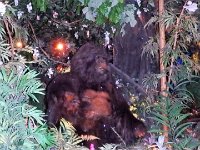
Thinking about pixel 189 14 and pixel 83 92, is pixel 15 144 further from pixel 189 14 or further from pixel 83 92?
pixel 189 14

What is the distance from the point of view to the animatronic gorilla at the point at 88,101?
171 cm

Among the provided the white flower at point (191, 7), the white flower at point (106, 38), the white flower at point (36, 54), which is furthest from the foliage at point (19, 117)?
the white flower at point (106, 38)

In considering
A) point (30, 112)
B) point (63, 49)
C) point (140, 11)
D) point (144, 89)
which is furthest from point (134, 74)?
point (30, 112)

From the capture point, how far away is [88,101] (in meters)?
1.74

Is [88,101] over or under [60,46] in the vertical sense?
under

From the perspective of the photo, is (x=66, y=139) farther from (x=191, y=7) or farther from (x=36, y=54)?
(x=36, y=54)

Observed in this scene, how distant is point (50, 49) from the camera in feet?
8.38

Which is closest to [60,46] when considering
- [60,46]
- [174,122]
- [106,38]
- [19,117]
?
[60,46]

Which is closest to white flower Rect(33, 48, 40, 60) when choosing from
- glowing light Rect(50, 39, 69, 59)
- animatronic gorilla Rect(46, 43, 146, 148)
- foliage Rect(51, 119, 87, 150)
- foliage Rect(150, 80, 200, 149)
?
glowing light Rect(50, 39, 69, 59)

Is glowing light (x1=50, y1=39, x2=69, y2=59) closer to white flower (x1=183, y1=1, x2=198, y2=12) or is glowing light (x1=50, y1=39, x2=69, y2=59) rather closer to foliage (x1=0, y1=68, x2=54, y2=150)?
white flower (x1=183, y1=1, x2=198, y2=12)

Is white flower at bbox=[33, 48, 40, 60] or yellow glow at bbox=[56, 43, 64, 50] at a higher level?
yellow glow at bbox=[56, 43, 64, 50]

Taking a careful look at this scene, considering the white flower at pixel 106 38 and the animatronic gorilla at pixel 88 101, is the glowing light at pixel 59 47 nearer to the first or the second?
the white flower at pixel 106 38

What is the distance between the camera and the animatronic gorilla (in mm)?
1714

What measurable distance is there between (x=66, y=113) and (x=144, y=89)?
596mm
